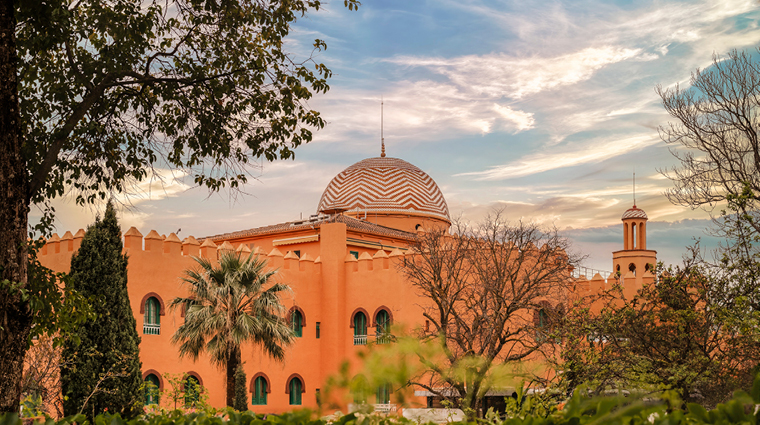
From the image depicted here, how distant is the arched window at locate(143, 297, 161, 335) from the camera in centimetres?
1948

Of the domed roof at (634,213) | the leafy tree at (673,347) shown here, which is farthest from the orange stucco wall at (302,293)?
the domed roof at (634,213)

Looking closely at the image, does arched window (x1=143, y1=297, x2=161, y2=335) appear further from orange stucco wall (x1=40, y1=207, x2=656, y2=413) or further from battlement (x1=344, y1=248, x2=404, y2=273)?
battlement (x1=344, y1=248, x2=404, y2=273)

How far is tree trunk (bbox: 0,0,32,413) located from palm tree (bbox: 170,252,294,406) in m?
10.4

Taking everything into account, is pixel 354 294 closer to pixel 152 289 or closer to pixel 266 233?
pixel 266 233

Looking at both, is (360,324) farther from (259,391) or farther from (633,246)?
(633,246)

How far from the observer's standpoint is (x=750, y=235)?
1284cm

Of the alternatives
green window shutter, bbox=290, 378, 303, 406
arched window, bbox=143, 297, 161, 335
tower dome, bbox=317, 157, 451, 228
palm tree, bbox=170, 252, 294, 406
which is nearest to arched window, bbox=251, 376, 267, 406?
green window shutter, bbox=290, 378, 303, 406

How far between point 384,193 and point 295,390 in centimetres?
1300

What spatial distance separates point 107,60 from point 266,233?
64.4ft

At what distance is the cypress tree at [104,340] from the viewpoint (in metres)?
14.1

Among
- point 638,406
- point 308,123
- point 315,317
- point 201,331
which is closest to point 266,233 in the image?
point 315,317

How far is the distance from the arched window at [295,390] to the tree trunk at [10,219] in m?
17.6

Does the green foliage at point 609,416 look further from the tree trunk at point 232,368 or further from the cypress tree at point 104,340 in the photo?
the tree trunk at point 232,368

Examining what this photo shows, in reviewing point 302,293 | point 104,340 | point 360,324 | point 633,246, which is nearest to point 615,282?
point 633,246
